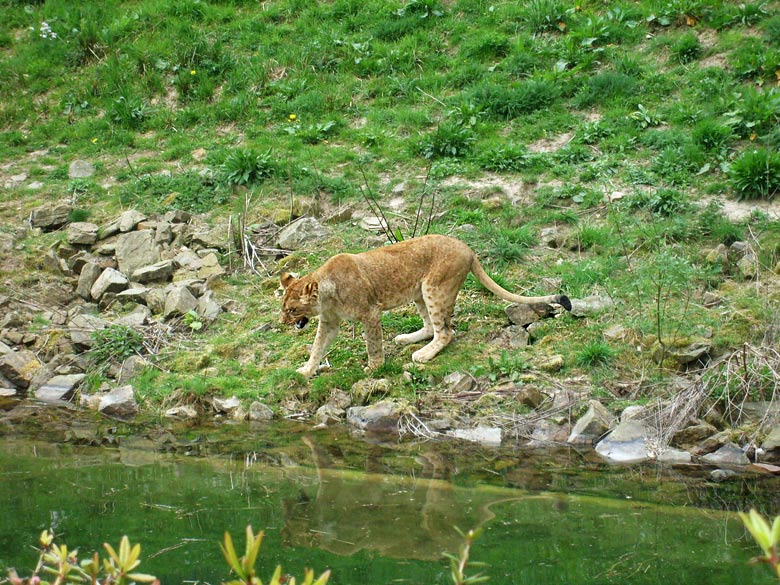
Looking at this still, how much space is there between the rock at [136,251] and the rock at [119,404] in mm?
2463

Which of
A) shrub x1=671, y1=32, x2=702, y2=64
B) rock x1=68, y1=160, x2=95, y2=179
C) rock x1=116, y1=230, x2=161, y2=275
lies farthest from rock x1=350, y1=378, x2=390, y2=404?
shrub x1=671, y1=32, x2=702, y2=64

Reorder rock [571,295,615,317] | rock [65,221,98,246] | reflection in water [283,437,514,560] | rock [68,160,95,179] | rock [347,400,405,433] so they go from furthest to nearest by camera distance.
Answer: rock [68,160,95,179] → rock [65,221,98,246] → rock [571,295,615,317] → rock [347,400,405,433] → reflection in water [283,437,514,560]

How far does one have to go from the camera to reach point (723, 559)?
196 inches

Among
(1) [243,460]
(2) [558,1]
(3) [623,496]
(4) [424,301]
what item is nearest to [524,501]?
(3) [623,496]

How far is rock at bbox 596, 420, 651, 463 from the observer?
7043mm

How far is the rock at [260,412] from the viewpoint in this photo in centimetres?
841

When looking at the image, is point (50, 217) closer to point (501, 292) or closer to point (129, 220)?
point (129, 220)

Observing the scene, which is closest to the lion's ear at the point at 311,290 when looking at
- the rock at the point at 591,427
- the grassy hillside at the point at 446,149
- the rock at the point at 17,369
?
the grassy hillside at the point at 446,149

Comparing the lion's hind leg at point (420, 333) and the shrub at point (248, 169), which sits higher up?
the shrub at point (248, 169)

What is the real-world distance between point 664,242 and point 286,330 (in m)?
4.30

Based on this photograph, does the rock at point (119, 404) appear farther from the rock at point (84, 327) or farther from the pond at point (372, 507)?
the rock at point (84, 327)

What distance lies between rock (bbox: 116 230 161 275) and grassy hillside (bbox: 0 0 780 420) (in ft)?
3.23

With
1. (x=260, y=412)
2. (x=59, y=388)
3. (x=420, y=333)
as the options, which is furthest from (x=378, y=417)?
(x=59, y=388)

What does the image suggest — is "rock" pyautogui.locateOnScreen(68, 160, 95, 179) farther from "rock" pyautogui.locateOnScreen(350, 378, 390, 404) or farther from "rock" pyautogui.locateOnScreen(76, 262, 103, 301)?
"rock" pyautogui.locateOnScreen(350, 378, 390, 404)
